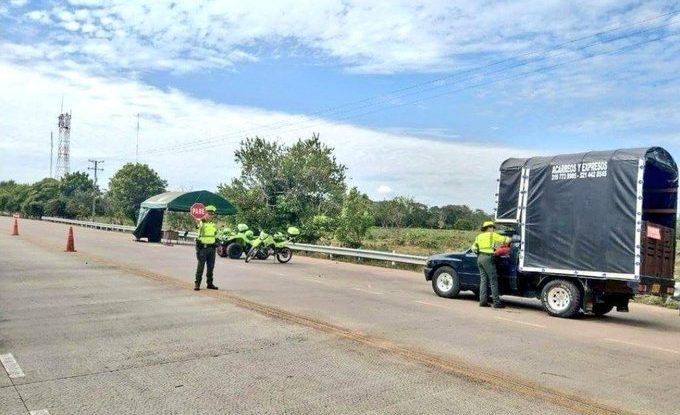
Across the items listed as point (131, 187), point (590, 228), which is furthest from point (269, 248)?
point (131, 187)

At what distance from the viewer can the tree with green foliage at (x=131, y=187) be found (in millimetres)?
62125

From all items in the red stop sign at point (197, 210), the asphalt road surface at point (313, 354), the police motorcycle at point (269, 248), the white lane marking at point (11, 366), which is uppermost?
the red stop sign at point (197, 210)

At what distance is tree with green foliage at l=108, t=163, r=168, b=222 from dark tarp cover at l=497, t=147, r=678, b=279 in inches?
2194

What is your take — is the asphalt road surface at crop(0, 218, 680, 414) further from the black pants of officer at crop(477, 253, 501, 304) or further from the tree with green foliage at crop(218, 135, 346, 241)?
the tree with green foliage at crop(218, 135, 346, 241)

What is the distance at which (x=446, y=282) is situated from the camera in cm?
1372

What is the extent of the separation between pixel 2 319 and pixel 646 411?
8.63m

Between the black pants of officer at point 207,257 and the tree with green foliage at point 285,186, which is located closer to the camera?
the black pants of officer at point 207,257

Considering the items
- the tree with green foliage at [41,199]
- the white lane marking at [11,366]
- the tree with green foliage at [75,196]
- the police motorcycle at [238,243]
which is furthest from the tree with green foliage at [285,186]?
the tree with green foliage at [41,199]

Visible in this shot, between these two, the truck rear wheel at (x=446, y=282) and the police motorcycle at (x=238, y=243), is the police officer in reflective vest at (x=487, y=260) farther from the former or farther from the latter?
the police motorcycle at (x=238, y=243)

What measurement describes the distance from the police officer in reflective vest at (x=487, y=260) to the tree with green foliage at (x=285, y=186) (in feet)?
71.7

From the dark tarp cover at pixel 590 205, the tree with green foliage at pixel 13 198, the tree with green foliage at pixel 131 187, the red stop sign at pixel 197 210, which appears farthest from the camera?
the tree with green foliage at pixel 13 198

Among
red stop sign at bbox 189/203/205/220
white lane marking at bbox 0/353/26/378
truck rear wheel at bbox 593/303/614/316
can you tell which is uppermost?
red stop sign at bbox 189/203/205/220

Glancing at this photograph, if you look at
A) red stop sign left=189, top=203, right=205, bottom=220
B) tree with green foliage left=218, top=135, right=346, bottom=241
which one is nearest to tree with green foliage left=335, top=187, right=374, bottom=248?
tree with green foliage left=218, top=135, right=346, bottom=241

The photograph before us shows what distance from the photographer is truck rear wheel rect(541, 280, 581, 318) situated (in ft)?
36.4
